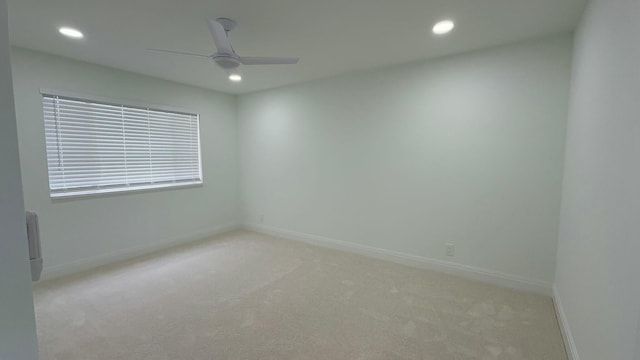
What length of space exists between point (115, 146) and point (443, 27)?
12.9 ft

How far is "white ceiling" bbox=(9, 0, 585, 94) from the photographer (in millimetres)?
2045

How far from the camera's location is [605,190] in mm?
1441

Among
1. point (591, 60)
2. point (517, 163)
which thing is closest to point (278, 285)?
point (517, 163)

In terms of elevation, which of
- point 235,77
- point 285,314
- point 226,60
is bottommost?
point 285,314

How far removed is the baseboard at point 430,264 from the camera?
276cm

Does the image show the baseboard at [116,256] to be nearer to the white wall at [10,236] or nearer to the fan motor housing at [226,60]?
the fan motor housing at [226,60]

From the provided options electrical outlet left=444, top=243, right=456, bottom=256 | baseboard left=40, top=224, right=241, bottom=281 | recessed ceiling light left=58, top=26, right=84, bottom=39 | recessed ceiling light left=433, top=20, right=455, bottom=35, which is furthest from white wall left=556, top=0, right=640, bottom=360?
baseboard left=40, top=224, right=241, bottom=281

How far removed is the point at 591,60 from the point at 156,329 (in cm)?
361

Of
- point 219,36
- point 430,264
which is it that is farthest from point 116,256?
point 430,264

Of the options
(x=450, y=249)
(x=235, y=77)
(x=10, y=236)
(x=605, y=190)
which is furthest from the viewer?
(x=235, y=77)

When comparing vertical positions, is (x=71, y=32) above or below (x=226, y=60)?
above

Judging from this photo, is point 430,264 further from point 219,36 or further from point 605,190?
point 219,36

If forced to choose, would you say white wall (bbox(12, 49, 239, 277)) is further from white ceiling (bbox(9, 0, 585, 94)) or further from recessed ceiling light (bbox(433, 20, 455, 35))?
recessed ceiling light (bbox(433, 20, 455, 35))

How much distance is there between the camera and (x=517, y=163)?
109 inches
